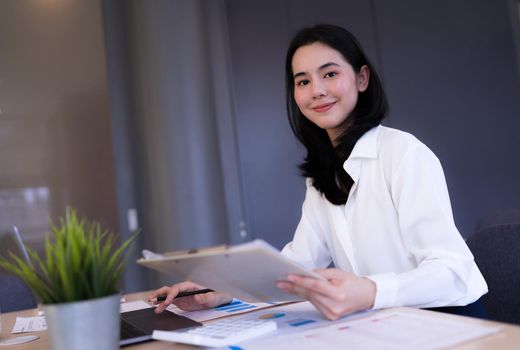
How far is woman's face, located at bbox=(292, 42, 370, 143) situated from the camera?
1.50m

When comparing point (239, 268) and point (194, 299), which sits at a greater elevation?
point (239, 268)

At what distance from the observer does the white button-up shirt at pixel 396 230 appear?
1.07 metres

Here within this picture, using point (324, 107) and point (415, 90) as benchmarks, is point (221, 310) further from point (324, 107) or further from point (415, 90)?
point (415, 90)

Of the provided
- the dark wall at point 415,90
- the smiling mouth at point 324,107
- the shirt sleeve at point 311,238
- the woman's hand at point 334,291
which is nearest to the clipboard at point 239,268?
the woman's hand at point 334,291

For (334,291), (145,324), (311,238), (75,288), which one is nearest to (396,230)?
(311,238)

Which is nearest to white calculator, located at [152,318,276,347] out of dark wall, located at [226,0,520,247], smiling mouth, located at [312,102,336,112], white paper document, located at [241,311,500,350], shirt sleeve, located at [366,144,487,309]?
white paper document, located at [241,311,500,350]

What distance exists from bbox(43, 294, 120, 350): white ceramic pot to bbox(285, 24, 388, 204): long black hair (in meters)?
0.83

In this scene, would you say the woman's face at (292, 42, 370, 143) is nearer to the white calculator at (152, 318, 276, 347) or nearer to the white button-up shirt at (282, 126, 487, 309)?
the white button-up shirt at (282, 126, 487, 309)

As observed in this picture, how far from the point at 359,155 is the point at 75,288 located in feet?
2.88

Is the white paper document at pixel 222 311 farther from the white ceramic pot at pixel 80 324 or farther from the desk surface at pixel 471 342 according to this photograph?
the white ceramic pot at pixel 80 324

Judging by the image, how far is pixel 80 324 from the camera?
0.73 metres

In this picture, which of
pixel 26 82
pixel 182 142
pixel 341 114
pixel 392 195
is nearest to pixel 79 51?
pixel 26 82

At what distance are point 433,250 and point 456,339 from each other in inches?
15.4

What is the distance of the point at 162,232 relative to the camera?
316 centimetres
